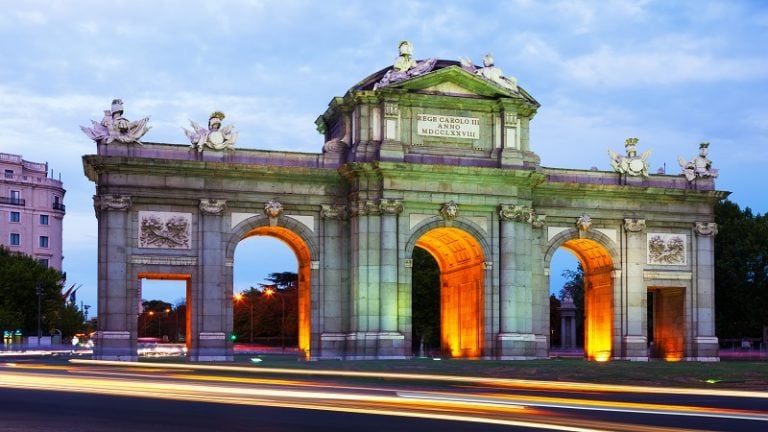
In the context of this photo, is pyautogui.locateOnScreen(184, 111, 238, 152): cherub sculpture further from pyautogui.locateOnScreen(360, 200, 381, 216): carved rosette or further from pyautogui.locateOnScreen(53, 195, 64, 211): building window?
pyautogui.locateOnScreen(53, 195, 64, 211): building window

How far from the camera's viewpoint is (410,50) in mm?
64125

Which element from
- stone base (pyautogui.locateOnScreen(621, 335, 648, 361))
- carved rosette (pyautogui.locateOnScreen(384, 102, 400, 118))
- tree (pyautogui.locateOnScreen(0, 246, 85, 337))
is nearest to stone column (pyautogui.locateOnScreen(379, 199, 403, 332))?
carved rosette (pyautogui.locateOnScreen(384, 102, 400, 118))

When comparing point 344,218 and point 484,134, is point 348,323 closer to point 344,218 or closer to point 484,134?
point 344,218

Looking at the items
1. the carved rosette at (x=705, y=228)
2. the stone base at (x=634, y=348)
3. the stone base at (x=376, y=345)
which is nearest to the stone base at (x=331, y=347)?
the stone base at (x=376, y=345)

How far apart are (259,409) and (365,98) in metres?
40.2

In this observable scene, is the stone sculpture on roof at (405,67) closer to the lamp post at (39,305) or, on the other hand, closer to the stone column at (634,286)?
the stone column at (634,286)

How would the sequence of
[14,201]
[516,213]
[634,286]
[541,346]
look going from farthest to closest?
→ [14,201] < [634,286] < [541,346] < [516,213]

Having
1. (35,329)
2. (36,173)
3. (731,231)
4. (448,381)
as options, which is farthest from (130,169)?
(36,173)

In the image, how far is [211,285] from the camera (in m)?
61.5

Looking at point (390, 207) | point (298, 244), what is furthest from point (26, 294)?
point (390, 207)

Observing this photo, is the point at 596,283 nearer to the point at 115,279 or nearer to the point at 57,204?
the point at 115,279

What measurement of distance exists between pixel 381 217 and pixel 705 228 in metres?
21.2

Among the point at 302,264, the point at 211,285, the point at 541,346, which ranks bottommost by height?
the point at 541,346

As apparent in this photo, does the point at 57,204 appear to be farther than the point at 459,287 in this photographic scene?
Yes
